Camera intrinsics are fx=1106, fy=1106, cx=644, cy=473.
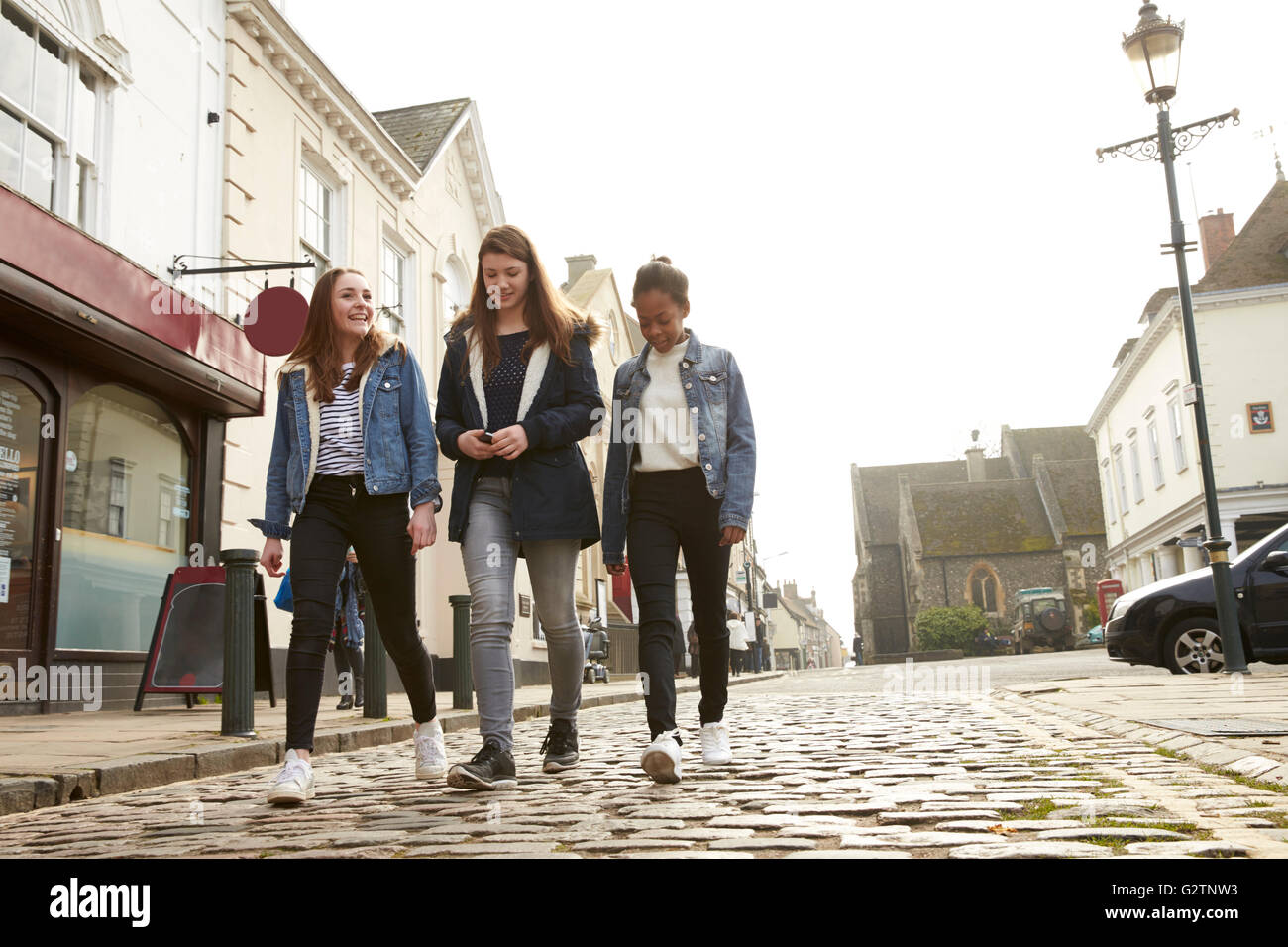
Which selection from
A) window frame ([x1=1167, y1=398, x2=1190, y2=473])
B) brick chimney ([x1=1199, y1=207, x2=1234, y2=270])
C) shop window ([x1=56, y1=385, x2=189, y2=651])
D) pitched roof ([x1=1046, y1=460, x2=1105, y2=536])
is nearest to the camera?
shop window ([x1=56, y1=385, x2=189, y2=651])

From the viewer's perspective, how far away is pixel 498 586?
4.30 m

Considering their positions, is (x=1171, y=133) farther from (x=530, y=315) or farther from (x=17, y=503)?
(x=17, y=503)


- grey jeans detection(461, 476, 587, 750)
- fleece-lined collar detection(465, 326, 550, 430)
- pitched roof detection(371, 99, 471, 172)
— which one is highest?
pitched roof detection(371, 99, 471, 172)

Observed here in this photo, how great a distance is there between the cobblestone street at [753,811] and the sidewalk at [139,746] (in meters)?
0.12

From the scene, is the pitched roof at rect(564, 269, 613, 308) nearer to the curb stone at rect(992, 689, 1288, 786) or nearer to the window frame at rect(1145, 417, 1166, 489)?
the window frame at rect(1145, 417, 1166, 489)

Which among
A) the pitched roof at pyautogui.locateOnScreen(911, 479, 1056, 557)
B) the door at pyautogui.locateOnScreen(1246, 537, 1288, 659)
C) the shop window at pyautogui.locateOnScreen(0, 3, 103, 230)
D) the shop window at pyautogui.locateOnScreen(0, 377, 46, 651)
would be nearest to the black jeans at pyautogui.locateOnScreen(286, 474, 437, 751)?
the shop window at pyautogui.locateOnScreen(0, 377, 46, 651)

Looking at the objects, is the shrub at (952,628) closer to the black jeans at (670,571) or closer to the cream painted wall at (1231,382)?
the cream painted wall at (1231,382)

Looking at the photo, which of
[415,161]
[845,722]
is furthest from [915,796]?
[415,161]

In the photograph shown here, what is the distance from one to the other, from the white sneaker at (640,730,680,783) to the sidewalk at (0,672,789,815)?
2380mm

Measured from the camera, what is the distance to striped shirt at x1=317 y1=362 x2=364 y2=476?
4.27m

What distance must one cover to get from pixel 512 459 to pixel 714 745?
60.3 inches

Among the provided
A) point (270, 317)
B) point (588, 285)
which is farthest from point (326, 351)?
point (588, 285)

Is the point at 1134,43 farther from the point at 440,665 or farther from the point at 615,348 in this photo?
the point at 615,348
